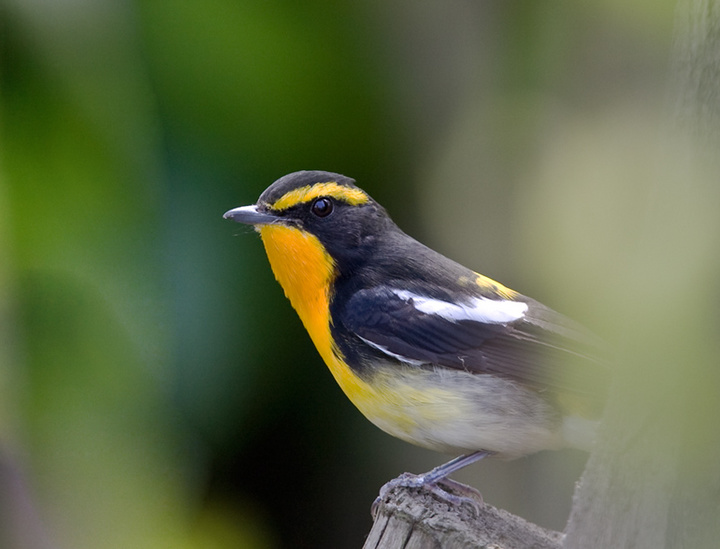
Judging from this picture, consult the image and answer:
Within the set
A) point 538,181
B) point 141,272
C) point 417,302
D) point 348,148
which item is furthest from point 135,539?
point 538,181

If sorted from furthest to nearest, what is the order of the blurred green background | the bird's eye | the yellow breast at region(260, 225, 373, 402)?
the blurred green background
the bird's eye
the yellow breast at region(260, 225, 373, 402)

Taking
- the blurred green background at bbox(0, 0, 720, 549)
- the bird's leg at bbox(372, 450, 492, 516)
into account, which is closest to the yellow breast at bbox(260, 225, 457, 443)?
the bird's leg at bbox(372, 450, 492, 516)

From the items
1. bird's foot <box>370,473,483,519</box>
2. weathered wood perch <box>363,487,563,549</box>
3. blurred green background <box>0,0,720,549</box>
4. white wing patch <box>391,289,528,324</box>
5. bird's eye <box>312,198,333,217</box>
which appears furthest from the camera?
blurred green background <box>0,0,720,549</box>

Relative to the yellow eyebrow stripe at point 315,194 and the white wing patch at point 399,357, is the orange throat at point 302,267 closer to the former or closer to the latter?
the yellow eyebrow stripe at point 315,194

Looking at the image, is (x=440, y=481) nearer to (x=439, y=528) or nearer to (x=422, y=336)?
(x=422, y=336)

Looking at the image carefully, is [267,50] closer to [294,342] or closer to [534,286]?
[294,342]

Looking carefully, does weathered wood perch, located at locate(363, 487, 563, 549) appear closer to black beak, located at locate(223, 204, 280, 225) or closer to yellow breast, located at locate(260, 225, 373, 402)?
yellow breast, located at locate(260, 225, 373, 402)

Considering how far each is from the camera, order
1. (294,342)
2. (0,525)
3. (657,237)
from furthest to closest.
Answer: (294,342), (0,525), (657,237)
